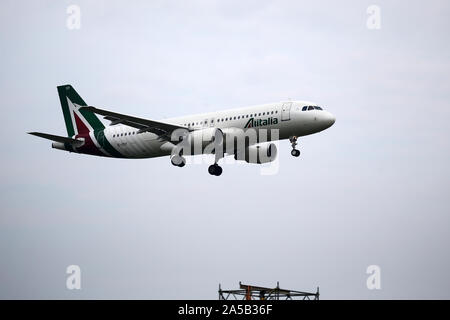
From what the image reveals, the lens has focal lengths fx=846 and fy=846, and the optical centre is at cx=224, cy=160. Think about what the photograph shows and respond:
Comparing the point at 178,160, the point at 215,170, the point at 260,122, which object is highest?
the point at 260,122

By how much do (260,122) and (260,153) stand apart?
6.87 m

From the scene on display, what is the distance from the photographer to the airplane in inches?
2421

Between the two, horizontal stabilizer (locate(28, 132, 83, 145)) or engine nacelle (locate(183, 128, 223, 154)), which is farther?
horizontal stabilizer (locate(28, 132, 83, 145))

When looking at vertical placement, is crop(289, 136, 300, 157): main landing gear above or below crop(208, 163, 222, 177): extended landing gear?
above

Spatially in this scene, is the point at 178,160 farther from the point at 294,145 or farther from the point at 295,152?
the point at 295,152

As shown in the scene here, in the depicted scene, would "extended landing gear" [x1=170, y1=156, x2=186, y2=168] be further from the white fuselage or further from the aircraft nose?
the aircraft nose

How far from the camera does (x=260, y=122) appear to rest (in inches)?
2441

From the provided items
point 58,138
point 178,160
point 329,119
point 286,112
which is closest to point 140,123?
point 178,160

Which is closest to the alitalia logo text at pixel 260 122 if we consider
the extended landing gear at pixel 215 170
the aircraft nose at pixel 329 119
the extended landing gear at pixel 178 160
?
the aircraft nose at pixel 329 119

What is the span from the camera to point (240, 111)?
208 feet

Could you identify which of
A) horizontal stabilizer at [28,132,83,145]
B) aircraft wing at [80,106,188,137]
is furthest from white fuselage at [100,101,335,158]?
horizontal stabilizer at [28,132,83,145]
